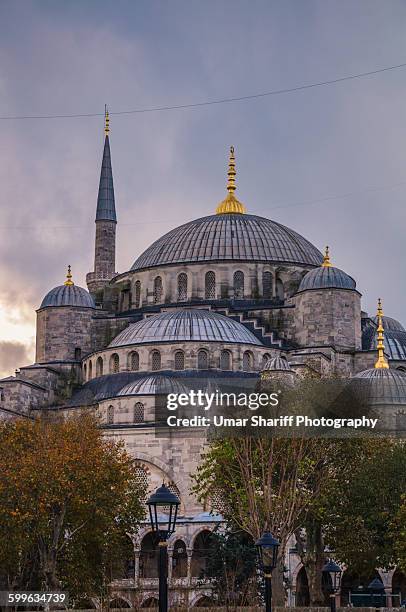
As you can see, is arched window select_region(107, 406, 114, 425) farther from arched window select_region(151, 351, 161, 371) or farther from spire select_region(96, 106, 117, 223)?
spire select_region(96, 106, 117, 223)

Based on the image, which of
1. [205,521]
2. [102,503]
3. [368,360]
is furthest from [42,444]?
[368,360]

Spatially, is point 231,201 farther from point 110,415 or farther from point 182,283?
point 110,415

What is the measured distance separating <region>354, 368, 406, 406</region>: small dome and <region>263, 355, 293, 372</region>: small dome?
3.09 m

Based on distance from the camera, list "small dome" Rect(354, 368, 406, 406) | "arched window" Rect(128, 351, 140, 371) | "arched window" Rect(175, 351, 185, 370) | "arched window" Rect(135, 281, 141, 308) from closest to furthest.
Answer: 1. "small dome" Rect(354, 368, 406, 406)
2. "arched window" Rect(175, 351, 185, 370)
3. "arched window" Rect(128, 351, 140, 371)
4. "arched window" Rect(135, 281, 141, 308)

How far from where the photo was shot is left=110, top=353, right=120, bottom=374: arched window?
67631mm

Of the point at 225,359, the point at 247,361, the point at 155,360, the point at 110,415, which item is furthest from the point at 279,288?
the point at 110,415

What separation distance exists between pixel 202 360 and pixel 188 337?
1.28 m

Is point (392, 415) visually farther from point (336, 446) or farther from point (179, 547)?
point (336, 446)

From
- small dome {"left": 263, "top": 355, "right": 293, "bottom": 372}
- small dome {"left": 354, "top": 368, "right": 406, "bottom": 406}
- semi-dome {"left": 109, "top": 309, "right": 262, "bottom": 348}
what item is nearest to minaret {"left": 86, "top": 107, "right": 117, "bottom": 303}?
semi-dome {"left": 109, "top": 309, "right": 262, "bottom": 348}

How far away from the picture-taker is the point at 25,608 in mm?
40781

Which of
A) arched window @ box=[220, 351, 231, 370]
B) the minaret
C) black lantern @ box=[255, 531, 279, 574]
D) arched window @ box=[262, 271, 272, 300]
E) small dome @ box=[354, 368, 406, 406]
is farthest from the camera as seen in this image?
the minaret

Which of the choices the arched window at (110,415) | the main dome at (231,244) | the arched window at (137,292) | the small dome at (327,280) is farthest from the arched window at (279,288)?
the arched window at (110,415)

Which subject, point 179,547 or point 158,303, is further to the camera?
point 158,303

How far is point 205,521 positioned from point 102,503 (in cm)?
1628
